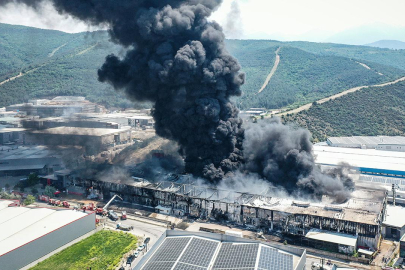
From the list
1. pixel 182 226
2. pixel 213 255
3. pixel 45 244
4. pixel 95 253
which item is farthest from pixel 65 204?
pixel 213 255

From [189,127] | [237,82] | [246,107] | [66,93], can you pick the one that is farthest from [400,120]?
[66,93]

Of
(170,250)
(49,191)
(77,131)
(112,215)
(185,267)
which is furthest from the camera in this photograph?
(77,131)

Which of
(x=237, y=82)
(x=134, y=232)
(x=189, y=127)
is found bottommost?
(x=134, y=232)

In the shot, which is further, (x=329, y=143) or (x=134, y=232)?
(x=329, y=143)

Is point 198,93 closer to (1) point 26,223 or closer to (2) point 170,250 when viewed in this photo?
(2) point 170,250

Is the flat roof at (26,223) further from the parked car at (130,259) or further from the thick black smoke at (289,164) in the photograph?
the thick black smoke at (289,164)

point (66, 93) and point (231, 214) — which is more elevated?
point (66, 93)

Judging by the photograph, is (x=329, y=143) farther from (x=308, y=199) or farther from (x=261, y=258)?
(x=261, y=258)
